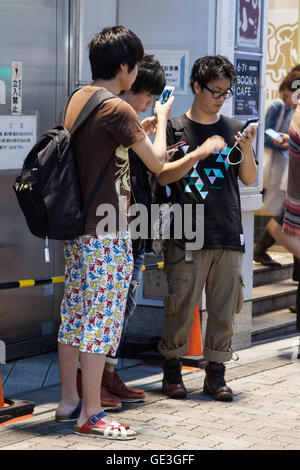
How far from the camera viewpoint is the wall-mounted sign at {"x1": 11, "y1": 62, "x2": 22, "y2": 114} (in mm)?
6828

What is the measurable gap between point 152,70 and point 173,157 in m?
0.64

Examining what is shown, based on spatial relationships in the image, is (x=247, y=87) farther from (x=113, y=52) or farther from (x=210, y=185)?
(x=113, y=52)

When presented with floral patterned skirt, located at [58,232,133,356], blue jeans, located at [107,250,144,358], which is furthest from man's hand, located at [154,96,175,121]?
blue jeans, located at [107,250,144,358]

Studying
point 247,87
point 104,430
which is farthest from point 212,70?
point 104,430

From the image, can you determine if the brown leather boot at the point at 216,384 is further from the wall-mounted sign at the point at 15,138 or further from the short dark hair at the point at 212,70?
the wall-mounted sign at the point at 15,138

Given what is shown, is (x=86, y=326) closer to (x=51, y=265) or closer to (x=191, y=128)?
(x=191, y=128)

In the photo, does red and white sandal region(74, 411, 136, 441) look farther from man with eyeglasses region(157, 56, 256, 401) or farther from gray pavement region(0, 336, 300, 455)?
man with eyeglasses region(157, 56, 256, 401)

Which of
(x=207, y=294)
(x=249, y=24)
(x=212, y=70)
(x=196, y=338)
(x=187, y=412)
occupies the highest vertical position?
(x=249, y=24)

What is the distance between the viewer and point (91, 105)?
5098mm

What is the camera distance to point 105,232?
5152 mm

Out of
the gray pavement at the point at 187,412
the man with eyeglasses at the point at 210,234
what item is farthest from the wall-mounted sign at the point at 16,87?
the gray pavement at the point at 187,412

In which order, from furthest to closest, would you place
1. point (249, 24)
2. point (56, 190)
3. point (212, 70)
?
point (249, 24), point (212, 70), point (56, 190)

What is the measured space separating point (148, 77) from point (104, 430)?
6.50 feet
